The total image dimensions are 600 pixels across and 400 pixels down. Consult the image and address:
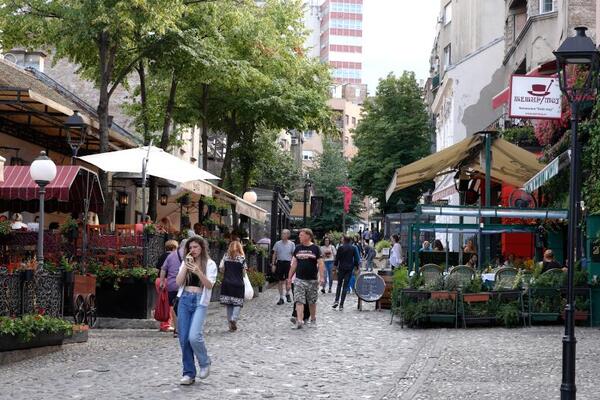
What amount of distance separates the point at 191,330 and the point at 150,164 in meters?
8.95

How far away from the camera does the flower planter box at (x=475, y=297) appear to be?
18.0 meters

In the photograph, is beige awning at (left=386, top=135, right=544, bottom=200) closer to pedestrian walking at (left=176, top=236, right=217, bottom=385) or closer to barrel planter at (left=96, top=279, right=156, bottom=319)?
barrel planter at (left=96, top=279, right=156, bottom=319)

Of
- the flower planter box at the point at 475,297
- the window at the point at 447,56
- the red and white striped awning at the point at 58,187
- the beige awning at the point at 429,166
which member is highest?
the window at the point at 447,56

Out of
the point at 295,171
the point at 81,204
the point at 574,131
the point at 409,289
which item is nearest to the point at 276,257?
the point at 81,204

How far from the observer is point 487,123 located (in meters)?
47.8

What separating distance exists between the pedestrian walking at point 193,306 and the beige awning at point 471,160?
35.3 feet

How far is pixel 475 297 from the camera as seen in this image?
59.3ft

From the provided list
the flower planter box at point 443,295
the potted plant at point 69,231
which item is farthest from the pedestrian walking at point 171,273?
the flower planter box at point 443,295

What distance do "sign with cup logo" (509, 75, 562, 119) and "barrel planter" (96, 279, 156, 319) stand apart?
8.56 meters

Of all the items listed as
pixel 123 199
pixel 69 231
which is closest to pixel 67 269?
pixel 69 231

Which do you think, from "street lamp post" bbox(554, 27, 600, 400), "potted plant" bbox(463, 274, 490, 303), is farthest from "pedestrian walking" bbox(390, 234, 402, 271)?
"street lamp post" bbox(554, 27, 600, 400)

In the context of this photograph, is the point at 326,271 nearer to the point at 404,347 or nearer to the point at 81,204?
the point at 81,204

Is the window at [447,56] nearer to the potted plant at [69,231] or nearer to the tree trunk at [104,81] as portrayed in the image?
the tree trunk at [104,81]

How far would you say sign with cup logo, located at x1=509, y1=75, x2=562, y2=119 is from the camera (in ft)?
69.4
